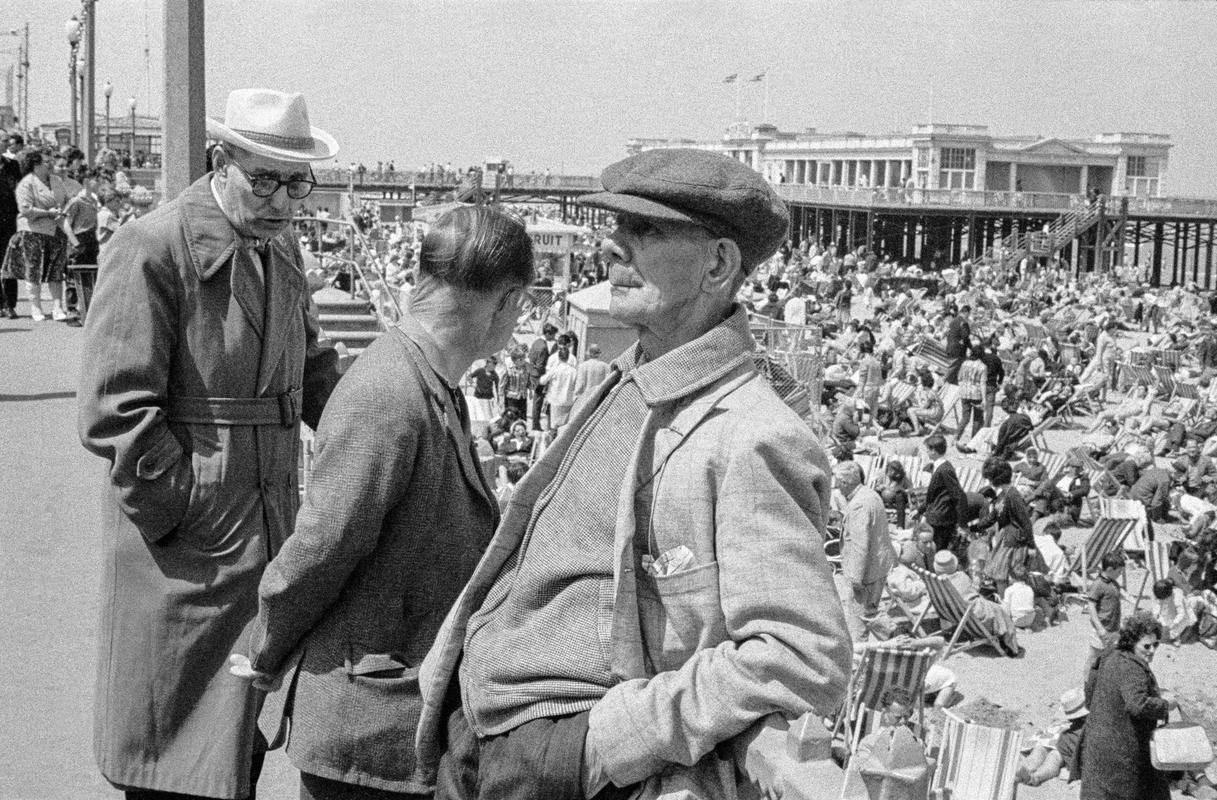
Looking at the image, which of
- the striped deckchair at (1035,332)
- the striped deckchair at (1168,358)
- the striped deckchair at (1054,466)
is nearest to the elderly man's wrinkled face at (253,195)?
the striped deckchair at (1054,466)

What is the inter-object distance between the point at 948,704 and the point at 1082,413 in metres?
13.2

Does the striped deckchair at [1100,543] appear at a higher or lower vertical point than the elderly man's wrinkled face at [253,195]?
lower

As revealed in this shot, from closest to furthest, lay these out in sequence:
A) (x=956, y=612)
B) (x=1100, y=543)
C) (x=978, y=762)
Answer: (x=978, y=762), (x=956, y=612), (x=1100, y=543)

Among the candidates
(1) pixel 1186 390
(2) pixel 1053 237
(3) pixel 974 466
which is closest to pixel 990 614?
(3) pixel 974 466

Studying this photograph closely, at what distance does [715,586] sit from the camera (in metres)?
1.65

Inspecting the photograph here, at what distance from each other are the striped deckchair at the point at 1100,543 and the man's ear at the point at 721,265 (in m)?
10.3

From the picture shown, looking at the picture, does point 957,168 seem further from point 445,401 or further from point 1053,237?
point 445,401

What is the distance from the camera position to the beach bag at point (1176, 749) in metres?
6.11

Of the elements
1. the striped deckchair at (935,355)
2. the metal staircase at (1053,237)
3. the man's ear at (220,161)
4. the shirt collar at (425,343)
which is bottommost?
the striped deckchair at (935,355)

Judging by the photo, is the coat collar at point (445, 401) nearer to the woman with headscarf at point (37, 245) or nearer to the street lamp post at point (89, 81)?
the woman with headscarf at point (37, 245)

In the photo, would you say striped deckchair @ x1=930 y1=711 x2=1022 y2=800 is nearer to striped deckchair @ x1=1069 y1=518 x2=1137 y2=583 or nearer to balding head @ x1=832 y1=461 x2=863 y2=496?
balding head @ x1=832 y1=461 x2=863 y2=496

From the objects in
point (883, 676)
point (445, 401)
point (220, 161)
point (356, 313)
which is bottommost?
point (883, 676)

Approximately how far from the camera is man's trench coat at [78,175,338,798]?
8.03 feet

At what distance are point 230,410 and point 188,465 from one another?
0.42 ft
